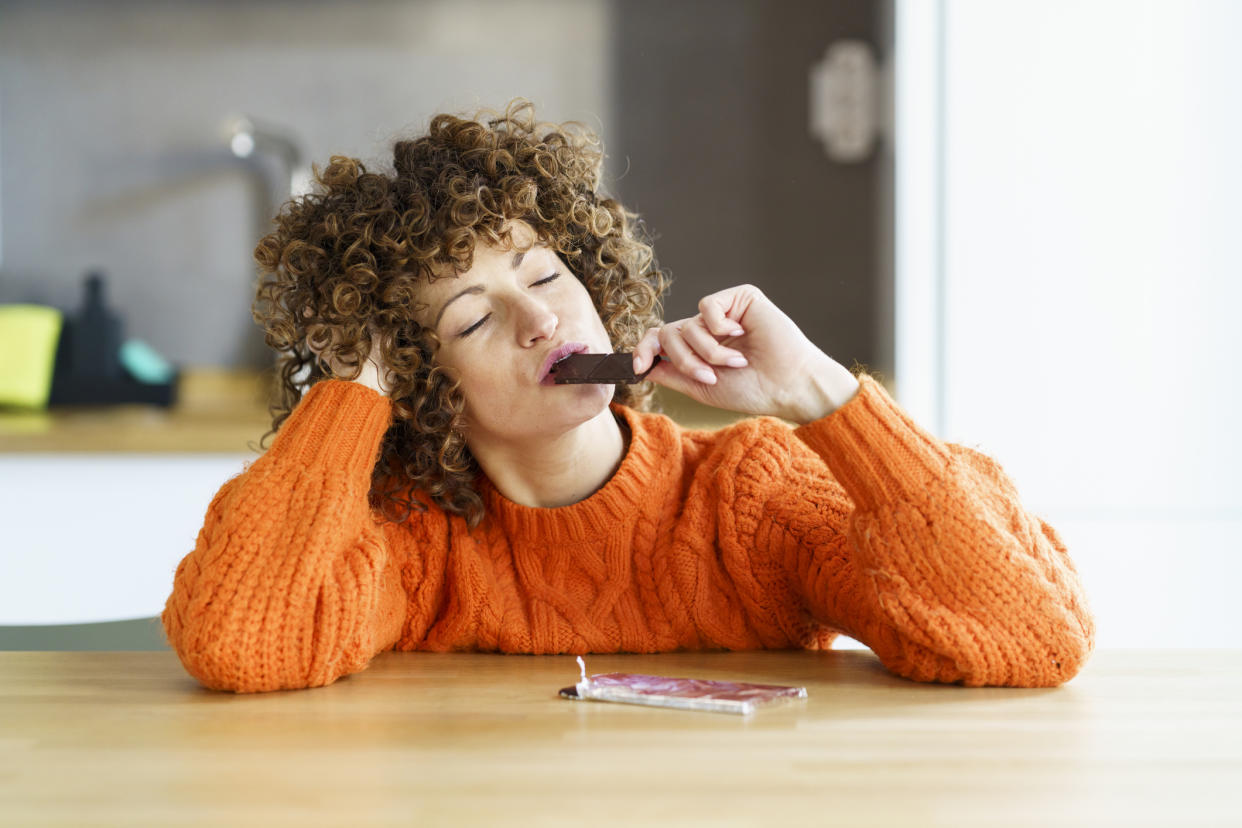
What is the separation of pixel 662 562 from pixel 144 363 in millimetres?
1920

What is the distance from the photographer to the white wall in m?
2.44

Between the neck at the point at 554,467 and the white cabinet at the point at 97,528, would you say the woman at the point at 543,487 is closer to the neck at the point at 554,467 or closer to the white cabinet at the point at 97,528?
the neck at the point at 554,467

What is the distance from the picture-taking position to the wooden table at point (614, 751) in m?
0.65

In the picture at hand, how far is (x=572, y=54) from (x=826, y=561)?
2013 mm

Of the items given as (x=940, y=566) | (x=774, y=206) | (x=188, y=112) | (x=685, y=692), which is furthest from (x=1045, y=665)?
(x=188, y=112)

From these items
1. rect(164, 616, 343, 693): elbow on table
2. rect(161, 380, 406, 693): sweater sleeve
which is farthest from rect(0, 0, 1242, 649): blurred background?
rect(164, 616, 343, 693): elbow on table

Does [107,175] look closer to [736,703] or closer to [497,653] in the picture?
[497,653]

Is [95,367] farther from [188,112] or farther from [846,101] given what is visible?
[846,101]

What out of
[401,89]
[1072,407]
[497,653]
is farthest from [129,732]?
[401,89]

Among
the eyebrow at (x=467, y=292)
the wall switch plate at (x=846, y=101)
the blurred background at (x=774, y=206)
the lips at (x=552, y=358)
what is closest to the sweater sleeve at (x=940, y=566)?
the lips at (x=552, y=358)

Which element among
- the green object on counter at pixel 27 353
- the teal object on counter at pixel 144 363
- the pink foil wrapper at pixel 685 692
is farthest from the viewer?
the teal object on counter at pixel 144 363

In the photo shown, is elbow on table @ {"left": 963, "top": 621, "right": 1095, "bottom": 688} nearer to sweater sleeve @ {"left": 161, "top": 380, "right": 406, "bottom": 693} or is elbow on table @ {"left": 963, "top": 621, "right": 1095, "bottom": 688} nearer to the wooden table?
the wooden table

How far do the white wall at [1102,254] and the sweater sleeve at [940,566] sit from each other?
1432 millimetres

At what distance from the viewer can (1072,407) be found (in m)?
2.45
